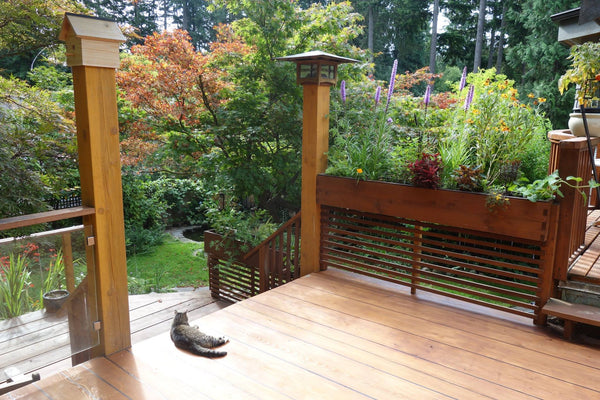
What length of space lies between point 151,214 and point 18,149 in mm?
5520

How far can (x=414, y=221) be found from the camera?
3.25 meters

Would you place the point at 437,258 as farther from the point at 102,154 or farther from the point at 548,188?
the point at 102,154

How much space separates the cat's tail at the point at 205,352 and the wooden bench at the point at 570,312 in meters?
2.00

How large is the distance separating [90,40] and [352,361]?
2.22 m

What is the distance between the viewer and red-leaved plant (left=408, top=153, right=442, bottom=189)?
9.94 feet

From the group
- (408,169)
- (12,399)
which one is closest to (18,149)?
(12,399)

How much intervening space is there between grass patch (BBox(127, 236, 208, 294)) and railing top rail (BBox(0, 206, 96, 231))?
13.8ft

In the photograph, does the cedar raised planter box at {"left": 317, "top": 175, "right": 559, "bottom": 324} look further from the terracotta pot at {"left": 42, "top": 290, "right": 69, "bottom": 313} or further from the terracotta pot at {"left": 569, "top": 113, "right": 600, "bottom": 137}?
the terracotta pot at {"left": 42, "top": 290, "right": 69, "bottom": 313}

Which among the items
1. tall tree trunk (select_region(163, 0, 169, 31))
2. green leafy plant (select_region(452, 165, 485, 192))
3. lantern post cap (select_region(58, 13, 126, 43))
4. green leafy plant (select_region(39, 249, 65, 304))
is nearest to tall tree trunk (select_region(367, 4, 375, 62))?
tall tree trunk (select_region(163, 0, 169, 31))

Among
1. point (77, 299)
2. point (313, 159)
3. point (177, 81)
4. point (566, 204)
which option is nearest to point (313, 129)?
point (313, 159)

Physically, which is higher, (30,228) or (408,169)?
(408,169)

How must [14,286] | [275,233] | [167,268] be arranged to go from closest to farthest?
[14,286], [275,233], [167,268]

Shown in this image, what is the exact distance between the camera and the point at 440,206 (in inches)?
120

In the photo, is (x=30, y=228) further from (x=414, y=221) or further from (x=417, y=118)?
(x=417, y=118)
